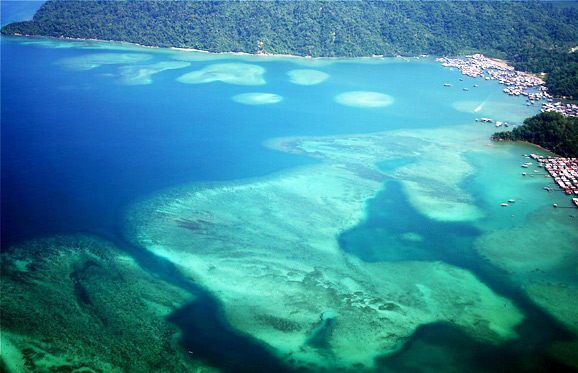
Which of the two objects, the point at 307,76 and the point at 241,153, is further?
the point at 307,76

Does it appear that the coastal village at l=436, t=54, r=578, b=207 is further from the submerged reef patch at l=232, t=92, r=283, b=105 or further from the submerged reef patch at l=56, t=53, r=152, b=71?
the submerged reef patch at l=56, t=53, r=152, b=71

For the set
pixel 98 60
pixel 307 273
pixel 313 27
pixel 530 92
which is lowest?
pixel 307 273

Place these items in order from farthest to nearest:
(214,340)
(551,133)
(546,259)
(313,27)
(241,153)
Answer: (313,27) → (551,133) → (241,153) → (546,259) → (214,340)

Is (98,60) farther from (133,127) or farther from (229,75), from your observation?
(133,127)

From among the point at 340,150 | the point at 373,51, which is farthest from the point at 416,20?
the point at 340,150

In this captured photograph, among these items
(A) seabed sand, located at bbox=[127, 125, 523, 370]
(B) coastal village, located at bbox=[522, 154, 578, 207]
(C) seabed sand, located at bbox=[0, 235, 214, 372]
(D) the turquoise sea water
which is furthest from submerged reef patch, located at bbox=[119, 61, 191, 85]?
(B) coastal village, located at bbox=[522, 154, 578, 207]

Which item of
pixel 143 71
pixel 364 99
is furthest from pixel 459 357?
pixel 143 71

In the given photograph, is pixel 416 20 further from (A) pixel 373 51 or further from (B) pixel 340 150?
(B) pixel 340 150

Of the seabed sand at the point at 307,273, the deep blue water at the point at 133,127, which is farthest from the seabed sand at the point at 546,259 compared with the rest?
the deep blue water at the point at 133,127
